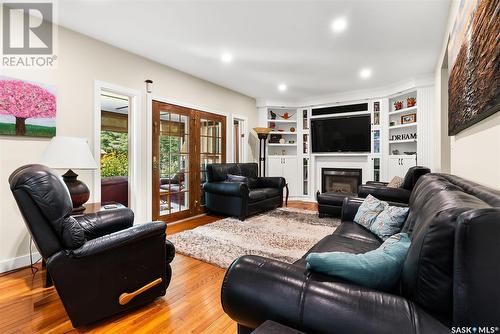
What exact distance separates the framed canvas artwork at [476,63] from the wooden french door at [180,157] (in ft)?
12.1

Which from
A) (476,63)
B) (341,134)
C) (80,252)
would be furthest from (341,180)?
(80,252)

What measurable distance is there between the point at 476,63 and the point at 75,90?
12.2 ft

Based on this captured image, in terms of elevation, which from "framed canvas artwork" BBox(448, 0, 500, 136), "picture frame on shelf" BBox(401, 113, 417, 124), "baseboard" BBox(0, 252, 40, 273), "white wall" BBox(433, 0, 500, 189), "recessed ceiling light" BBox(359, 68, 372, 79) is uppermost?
"recessed ceiling light" BBox(359, 68, 372, 79)

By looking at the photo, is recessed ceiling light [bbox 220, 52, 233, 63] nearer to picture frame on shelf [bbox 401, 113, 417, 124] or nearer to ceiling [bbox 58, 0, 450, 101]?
ceiling [bbox 58, 0, 450, 101]

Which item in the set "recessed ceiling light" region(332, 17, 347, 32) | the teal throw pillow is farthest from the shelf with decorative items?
the teal throw pillow

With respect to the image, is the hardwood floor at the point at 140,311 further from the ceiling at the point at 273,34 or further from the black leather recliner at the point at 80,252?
the ceiling at the point at 273,34

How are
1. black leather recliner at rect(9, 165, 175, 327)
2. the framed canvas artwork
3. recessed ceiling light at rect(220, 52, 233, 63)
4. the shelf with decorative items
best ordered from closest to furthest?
the framed canvas artwork
black leather recliner at rect(9, 165, 175, 327)
recessed ceiling light at rect(220, 52, 233, 63)
the shelf with decorative items

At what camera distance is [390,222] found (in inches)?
78.7

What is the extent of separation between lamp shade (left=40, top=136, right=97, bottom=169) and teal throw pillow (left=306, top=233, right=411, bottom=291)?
2321 millimetres

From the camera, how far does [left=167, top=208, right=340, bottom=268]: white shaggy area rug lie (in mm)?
2746

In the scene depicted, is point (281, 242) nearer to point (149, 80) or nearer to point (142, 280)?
point (142, 280)

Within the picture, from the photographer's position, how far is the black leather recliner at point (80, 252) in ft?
4.66

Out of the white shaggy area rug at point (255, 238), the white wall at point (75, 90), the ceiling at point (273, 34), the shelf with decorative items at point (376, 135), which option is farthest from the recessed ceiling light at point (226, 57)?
the shelf with decorative items at point (376, 135)

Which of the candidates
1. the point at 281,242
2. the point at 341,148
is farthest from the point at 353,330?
the point at 341,148
